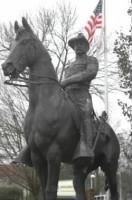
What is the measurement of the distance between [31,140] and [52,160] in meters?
0.52

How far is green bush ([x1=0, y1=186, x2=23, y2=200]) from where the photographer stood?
5038 centimetres

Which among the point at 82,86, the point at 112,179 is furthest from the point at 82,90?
the point at 112,179

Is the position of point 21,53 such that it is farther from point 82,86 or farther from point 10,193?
point 10,193

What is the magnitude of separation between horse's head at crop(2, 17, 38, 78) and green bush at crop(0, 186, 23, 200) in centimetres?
4209

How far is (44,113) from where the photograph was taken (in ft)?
29.1

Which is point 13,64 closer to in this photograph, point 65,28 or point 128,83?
point 128,83

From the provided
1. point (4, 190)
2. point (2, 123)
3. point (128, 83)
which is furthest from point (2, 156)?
point (4, 190)

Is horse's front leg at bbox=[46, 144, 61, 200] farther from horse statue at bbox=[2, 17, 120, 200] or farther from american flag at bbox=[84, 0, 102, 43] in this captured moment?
american flag at bbox=[84, 0, 102, 43]

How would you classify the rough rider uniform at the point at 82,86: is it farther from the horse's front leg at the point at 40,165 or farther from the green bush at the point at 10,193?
the green bush at the point at 10,193

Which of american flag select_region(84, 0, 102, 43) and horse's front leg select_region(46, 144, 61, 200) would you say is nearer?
horse's front leg select_region(46, 144, 61, 200)

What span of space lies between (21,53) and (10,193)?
43.4 meters

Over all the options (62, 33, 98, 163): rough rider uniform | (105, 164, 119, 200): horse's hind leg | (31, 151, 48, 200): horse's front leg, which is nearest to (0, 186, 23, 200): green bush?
(105, 164, 119, 200): horse's hind leg

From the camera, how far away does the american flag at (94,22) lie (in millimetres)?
22516

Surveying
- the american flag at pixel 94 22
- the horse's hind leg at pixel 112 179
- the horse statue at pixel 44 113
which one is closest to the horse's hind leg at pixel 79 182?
the horse statue at pixel 44 113
